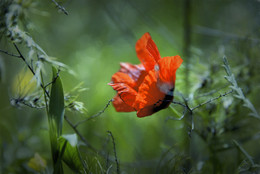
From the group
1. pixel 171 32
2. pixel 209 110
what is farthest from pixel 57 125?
pixel 171 32

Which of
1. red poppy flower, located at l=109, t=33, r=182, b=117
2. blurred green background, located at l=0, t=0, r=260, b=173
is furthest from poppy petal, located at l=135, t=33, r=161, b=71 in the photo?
blurred green background, located at l=0, t=0, r=260, b=173

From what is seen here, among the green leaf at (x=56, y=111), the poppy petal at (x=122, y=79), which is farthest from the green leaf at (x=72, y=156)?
the poppy petal at (x=122, y=79)

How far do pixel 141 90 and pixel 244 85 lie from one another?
13.1 inches

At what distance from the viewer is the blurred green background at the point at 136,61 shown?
56 cm

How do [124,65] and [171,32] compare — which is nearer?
[124,65]

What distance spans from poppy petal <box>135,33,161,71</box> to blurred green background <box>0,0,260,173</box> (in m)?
0.12

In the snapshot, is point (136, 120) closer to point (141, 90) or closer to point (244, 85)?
point (244, 85)

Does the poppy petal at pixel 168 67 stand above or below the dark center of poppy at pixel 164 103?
above

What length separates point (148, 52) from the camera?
396mm

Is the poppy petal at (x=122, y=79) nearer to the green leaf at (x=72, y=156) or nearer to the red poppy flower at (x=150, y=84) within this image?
the red poppy flower at (x=150, y=84)

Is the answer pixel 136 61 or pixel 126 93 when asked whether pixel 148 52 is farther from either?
pixel 136 61

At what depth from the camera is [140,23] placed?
137 centimetres

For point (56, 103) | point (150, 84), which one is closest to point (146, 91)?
point (150, 84)

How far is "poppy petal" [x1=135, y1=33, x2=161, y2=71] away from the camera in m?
0.40
